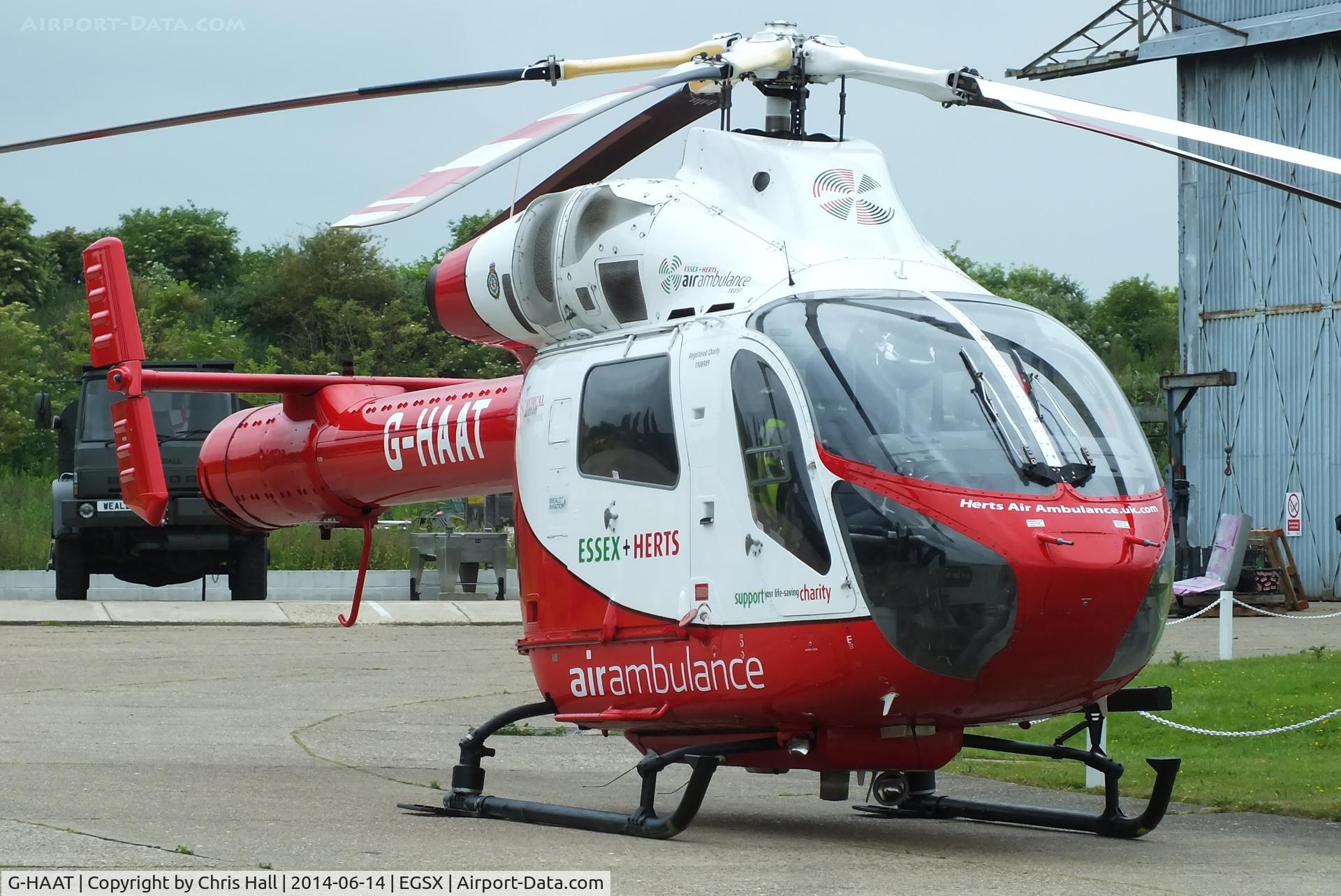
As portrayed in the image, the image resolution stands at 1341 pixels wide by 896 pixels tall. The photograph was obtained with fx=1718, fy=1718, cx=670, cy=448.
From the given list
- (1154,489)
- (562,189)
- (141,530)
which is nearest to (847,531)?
(1154,489)

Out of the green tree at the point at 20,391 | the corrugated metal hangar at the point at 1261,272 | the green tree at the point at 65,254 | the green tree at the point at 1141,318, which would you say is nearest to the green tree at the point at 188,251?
the green tree at the point at 65,254

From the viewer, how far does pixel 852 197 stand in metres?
8.87

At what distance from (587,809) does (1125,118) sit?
4.36m

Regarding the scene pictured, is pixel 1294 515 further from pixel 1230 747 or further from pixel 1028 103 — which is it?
pixel 1028 103

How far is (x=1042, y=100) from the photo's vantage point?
8.12 metres

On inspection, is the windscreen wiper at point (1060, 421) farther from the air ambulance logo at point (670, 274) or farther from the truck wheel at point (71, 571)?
the truck wheel at point (71, 571)

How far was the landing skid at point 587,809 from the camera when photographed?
811 centimetres

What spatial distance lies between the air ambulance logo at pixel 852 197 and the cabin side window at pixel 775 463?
4.04 ft

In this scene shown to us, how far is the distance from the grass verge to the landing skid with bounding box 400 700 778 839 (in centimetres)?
345

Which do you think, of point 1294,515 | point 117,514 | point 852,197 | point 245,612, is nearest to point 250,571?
point 245,612

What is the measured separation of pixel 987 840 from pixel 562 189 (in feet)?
14.7

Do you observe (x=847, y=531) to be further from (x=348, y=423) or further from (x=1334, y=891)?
(x=348, y=423)

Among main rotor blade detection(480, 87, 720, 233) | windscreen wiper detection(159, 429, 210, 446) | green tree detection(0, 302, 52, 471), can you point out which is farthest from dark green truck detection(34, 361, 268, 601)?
green tree detection(0, 302, 52, 471)

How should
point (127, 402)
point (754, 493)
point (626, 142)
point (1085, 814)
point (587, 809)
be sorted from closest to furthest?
point (754, 493), point (1085, 814), point (587, 809), point (626, 142), point (127, 402)
